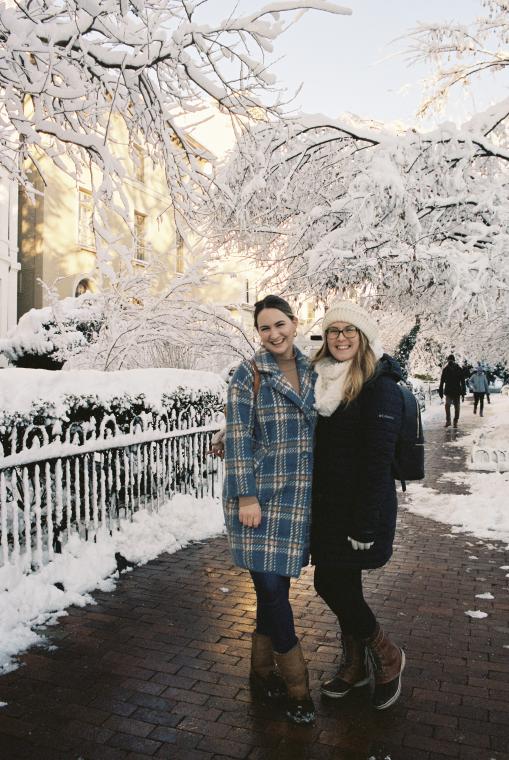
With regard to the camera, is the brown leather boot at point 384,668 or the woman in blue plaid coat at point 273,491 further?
the brown leather boot at point 384,668

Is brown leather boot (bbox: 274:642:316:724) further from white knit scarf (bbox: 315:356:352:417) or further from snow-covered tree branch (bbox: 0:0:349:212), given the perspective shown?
snow-covered tree branch (bbox: 0:0:349:212)

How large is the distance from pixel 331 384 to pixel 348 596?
1.06m

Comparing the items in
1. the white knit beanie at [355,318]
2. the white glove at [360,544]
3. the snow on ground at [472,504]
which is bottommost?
the snow on ground at [472,504]

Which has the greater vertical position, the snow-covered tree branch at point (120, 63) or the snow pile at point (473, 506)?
the snow-covered tree branch at point (120, 63)

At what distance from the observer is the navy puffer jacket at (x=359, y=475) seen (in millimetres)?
2863

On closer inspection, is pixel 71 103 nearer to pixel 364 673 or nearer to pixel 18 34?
pixel 18 34

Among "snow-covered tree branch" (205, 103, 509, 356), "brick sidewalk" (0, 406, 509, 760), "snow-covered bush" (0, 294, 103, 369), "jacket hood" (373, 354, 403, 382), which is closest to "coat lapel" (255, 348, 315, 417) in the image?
"jacket hood" (373, 354, 403, 382)

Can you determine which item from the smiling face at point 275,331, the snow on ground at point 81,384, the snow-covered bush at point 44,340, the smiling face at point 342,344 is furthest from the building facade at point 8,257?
the smiling face at point 342,344

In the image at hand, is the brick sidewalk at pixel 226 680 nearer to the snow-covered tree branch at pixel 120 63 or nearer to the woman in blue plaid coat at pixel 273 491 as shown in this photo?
the woman in blue plaid coat at pixel 273 491

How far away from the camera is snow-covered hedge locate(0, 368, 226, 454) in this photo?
4829 millimetres

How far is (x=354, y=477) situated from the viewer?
116 inches

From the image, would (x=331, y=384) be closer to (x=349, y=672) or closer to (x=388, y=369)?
(x=388, y=369)

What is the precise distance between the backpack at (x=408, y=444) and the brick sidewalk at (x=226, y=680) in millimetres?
1183

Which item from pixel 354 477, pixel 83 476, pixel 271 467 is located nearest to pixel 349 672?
pixel 354 477
